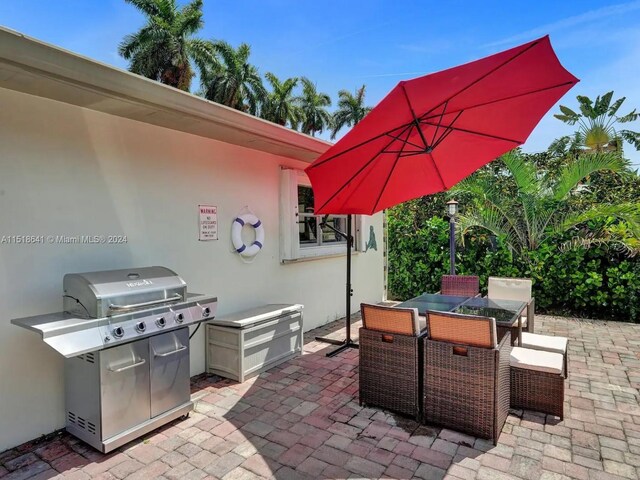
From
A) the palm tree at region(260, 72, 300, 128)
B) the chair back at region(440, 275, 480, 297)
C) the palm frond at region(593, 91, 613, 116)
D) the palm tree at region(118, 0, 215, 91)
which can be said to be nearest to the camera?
A: the chair back at region(440, 275, 480, 297)

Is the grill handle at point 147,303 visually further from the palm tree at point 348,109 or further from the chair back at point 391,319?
the palm tree at point 348,109

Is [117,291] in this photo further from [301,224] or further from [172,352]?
[301,224]

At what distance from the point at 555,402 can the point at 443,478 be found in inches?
56.9

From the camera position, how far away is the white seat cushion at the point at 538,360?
3237mm

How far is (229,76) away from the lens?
2441 centimetres

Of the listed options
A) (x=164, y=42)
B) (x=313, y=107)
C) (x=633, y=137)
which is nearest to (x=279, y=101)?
(x=313, y=107)

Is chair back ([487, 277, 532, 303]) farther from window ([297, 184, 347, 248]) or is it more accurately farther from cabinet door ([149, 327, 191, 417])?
cabinet door ([149, 327, 191, 417])

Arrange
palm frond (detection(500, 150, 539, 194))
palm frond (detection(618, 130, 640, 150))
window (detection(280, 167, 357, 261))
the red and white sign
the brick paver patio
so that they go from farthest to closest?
palm frond (detection(618, 130, 640, 150)), palm frond (detection(500, 150, 539, 194)), window (detection(280, 167, 357, 261)), the red and white sign, the brick paver patio

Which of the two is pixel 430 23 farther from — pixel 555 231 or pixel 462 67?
pixel 462 67

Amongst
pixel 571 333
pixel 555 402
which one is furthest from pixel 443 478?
pixel 571 333

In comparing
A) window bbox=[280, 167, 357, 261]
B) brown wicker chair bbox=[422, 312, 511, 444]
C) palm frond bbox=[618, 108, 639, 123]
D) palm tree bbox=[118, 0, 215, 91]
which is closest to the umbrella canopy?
window bbox=[280, 167, 357, 261]

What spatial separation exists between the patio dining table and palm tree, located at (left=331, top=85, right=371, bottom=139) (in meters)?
32.4

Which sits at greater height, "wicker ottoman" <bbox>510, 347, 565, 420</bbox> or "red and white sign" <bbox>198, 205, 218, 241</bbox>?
"red and white sign" <bbox>198, 205, 218, 241</bbox>

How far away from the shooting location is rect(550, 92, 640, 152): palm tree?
1369 centimetres
